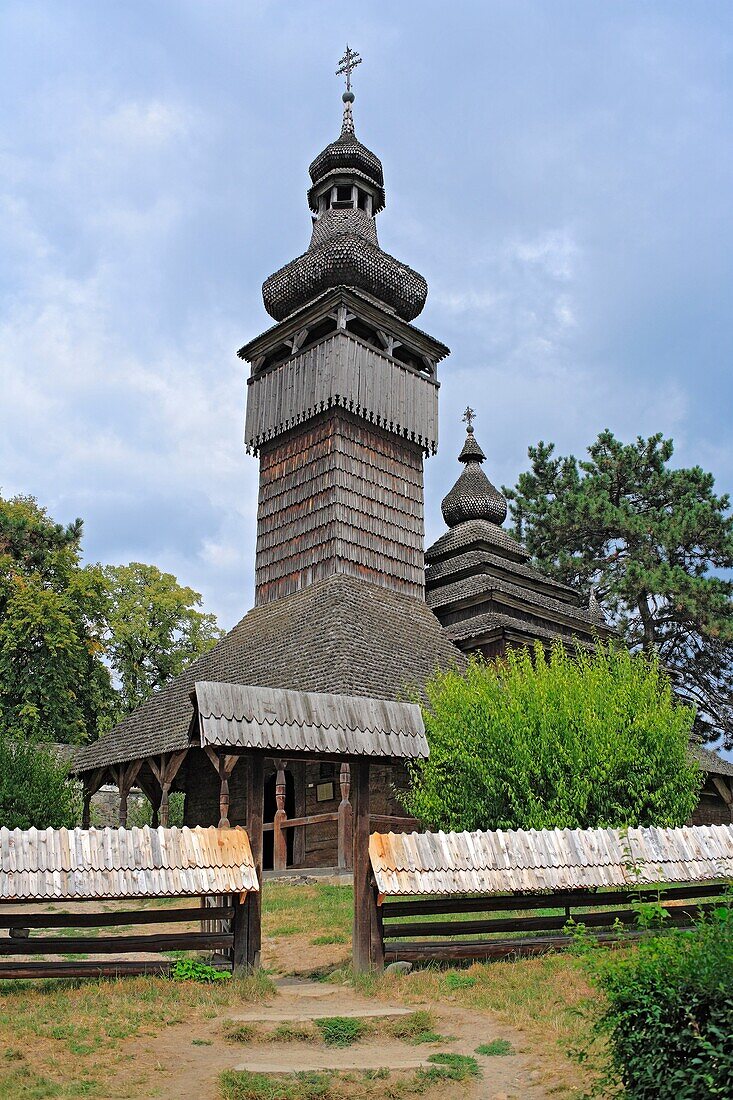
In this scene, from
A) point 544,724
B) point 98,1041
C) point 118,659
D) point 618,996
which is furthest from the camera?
point 118,659

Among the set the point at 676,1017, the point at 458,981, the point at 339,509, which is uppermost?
the point at 339,509

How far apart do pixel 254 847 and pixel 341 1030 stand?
94.1 inches

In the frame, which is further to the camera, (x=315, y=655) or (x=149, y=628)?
(x=149, y=628)

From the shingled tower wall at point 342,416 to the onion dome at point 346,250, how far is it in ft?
0.12

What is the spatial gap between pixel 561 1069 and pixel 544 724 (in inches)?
281

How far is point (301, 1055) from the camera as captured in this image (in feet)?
21.1

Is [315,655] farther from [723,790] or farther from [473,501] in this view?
[723,790]

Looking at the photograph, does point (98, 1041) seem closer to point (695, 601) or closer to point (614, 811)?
point (614, 811)

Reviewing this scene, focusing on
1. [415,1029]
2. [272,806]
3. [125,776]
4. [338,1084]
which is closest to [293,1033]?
[415,1029]

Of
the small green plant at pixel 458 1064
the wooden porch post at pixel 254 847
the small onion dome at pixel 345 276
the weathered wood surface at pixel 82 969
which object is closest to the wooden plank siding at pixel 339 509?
the small onion dome at pixel 345 276

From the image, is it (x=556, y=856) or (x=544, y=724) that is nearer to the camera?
(x=556, y=856)

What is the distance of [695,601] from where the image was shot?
103 feet

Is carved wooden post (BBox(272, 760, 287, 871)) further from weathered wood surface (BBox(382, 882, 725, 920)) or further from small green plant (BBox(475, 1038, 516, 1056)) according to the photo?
small green plant (BBox(475, 1038, 516, 1056))

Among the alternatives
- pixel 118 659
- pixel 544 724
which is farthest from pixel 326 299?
pixel 118 659
